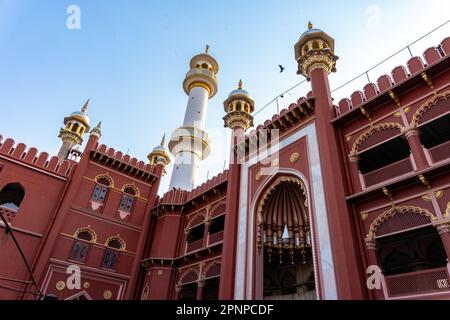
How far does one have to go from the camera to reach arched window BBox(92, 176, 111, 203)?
19734 mm

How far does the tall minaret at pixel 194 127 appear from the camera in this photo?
90.4ft

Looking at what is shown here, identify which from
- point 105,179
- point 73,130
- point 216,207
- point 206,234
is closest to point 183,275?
point 206,234

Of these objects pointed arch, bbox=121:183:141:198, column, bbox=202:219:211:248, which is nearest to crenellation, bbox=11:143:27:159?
pointed arch, bbox=121:183:141:198

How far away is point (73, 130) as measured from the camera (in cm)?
2656

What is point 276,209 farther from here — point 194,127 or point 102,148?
point 194,127

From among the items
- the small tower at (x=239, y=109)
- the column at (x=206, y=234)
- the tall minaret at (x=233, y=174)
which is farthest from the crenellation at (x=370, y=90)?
the column at (x=206, y=234)

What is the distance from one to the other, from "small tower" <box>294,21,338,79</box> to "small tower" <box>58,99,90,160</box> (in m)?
18.5

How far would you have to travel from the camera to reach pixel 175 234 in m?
19.8

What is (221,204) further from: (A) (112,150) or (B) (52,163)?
(B) (52,163)

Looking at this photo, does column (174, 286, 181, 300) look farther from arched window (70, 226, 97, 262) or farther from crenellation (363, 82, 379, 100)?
crenellation (363, 82, 379, 100)

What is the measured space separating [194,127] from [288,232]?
17519 mm

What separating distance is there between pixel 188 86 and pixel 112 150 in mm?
15156

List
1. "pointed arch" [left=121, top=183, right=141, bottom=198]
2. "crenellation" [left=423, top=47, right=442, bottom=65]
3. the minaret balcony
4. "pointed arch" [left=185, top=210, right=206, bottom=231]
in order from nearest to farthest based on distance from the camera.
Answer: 1. "crenellation" [left=423, top=47, right=442, bottom=65]
2. "pointed arch" [left=185, top=210, right=206, bottom=231]
3. "pointed arch" [left=121, top=183, right=141, bottom=198]
4. the minaret balcony

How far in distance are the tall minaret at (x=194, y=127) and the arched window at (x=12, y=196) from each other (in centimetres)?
1085
